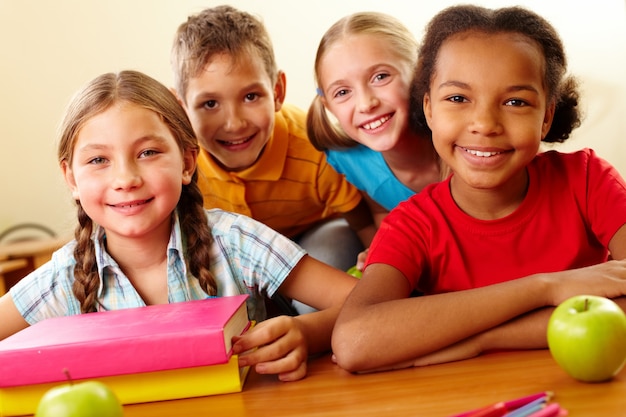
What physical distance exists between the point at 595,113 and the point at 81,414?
3651 mm

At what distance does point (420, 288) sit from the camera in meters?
1.29

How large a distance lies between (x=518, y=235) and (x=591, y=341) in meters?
0.43

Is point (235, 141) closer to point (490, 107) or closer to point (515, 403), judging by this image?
point (490, 107)

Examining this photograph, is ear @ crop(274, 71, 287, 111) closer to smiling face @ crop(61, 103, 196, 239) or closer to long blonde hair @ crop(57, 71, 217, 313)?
long blonde hair @ crop(57, 71, 217, 313)

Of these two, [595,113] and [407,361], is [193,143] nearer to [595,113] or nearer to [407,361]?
[407,361]

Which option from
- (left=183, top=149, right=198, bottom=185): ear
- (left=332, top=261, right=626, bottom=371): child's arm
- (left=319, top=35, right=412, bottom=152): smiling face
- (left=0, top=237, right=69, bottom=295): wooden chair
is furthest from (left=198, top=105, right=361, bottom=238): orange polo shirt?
(left=0, top=237, right=69, bottom=295): wooden chair

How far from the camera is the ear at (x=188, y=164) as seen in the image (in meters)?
1.36

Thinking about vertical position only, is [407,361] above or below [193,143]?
below

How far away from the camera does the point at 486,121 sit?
114cm

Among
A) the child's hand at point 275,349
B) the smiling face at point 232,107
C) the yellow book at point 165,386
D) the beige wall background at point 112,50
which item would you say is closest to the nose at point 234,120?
the smiling face at point 232,107

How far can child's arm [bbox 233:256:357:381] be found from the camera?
988 mm

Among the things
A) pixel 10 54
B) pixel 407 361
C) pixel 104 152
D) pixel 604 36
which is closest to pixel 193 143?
pixel 104 152

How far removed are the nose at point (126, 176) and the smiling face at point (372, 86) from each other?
0.58 metres

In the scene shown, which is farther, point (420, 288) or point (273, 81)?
point (273, 81)
